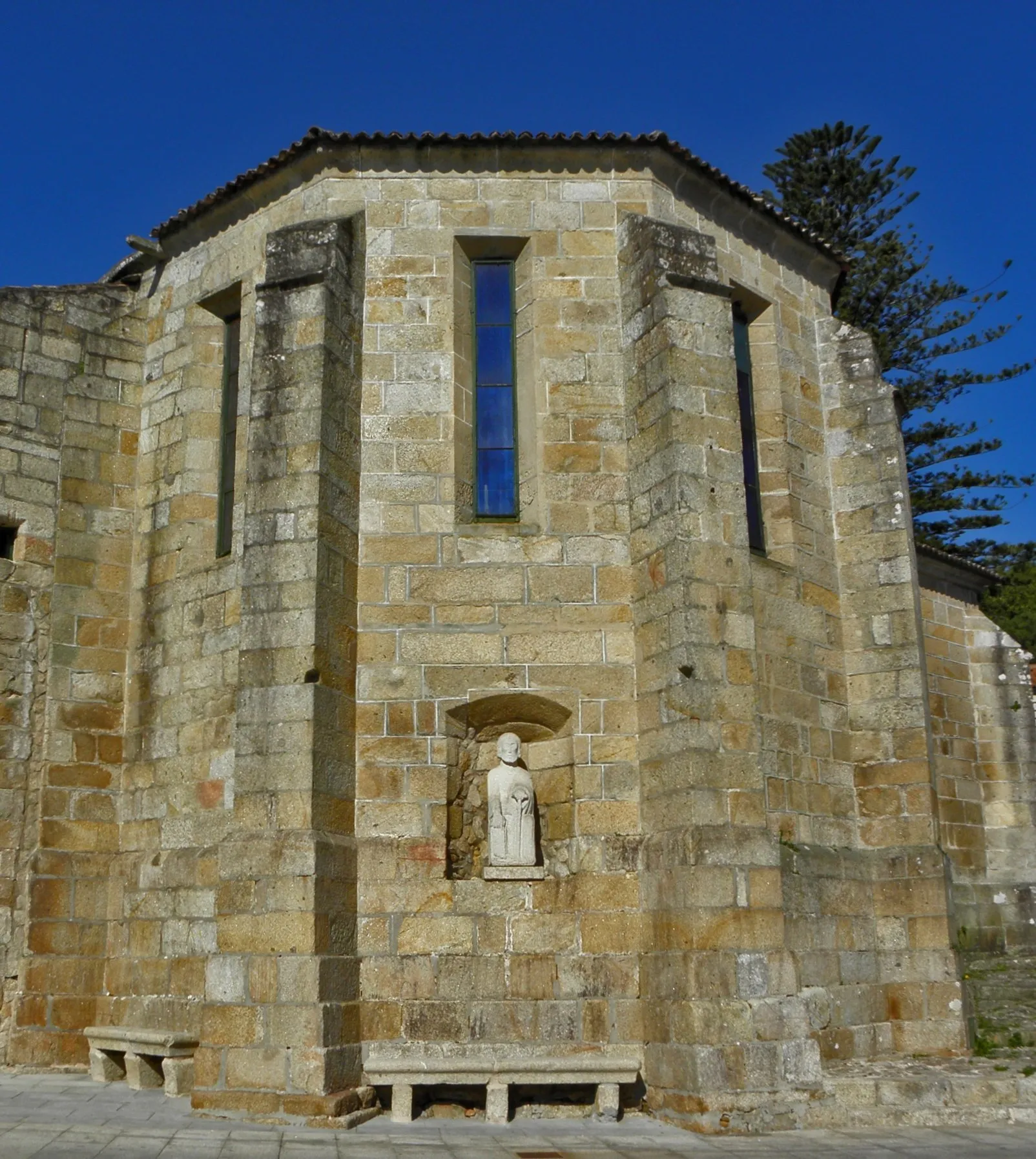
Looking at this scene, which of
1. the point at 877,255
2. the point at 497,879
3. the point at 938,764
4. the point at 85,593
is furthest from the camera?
the point at 877,255

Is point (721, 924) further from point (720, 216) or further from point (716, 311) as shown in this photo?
point (720, 216)

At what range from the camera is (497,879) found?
9.60 metres

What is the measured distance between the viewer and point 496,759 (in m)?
10.2

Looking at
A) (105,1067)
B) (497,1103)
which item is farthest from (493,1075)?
(105,1067)

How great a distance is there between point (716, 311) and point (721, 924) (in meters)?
4.81

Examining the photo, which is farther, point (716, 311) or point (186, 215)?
point (186, 215)

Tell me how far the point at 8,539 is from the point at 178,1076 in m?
4.95

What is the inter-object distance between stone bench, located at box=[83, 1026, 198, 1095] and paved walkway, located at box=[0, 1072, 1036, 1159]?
0.49 m

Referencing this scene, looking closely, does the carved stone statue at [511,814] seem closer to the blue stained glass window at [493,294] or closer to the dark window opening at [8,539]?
the blue stained glass window at [493,294]

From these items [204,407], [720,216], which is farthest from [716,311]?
[204,407]

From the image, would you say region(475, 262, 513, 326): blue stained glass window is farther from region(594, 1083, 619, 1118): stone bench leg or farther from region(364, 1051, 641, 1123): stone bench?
region(594, 1083, 619, 1118): stone bench leg

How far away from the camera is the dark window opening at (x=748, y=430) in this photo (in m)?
11.4

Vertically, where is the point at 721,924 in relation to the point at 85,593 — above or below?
below

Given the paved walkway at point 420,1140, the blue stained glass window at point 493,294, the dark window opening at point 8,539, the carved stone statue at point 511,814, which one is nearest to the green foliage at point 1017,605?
the blue stained glass window at point 493,294
